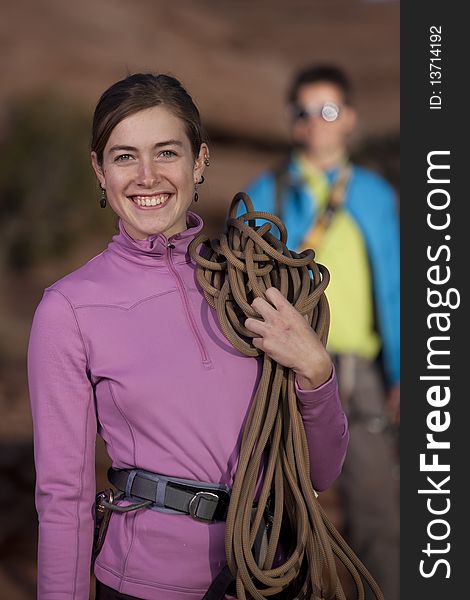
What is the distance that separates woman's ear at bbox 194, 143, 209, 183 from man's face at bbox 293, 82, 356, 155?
9.74ft

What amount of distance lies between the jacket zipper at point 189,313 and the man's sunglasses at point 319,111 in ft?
10.4

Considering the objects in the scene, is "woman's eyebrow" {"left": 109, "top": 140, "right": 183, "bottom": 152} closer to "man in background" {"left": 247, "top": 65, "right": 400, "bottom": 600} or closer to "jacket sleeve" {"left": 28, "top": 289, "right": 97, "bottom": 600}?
"jacket sleeve" {"left": 28, "top": 289, "right": 97, "bottom": 600}

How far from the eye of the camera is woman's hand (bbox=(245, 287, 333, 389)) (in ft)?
5.99

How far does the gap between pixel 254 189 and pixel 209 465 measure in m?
3.01

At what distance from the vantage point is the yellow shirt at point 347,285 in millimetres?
4602

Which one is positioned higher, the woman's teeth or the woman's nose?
the woman's nose

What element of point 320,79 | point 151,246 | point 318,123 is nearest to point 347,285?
point 318,123

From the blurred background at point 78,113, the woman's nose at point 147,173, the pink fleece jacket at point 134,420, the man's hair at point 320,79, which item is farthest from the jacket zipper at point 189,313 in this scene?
the blurred background at point 78,113

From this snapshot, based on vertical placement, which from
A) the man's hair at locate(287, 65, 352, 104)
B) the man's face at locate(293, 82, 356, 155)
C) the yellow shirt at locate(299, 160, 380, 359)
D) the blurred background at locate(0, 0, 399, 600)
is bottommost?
the yellow shirt at locate(299, 160, 380, 359)

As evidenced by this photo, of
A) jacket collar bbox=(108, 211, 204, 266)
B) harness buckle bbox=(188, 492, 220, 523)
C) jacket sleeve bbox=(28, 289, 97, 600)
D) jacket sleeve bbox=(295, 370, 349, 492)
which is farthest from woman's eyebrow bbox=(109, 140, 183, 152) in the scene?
harness buckle bbox=(188, 492, 220, 523)

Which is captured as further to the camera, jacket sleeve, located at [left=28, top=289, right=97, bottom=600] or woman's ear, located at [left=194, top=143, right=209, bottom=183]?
woman's ear, located at [left=194, top=143, right=209, bottom=183]

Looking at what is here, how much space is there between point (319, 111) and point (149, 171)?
3219 millimetres

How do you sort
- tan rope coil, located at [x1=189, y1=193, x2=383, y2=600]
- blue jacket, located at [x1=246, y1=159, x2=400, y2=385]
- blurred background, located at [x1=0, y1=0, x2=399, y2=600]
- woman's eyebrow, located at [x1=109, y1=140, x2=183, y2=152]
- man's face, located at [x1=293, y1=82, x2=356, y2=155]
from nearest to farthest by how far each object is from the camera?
tan rope coil, located at [x1=189, y1=193, x2=383, y2=600] → woman's eyebrow, located at [x1=109, y1=140, x2=183, y2=152] → blue jacket, located at [x1=246, y1=159, x2=400, y2=385] → man's face, located at [x1=293, y1=82, x2=356, y2=155] → blurred background, located at [x1=0, y1=0, x2=399, y2=600]

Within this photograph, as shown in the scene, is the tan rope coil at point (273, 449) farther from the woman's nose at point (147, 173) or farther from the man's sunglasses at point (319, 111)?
the man's sunglasses at point (319, 111)
